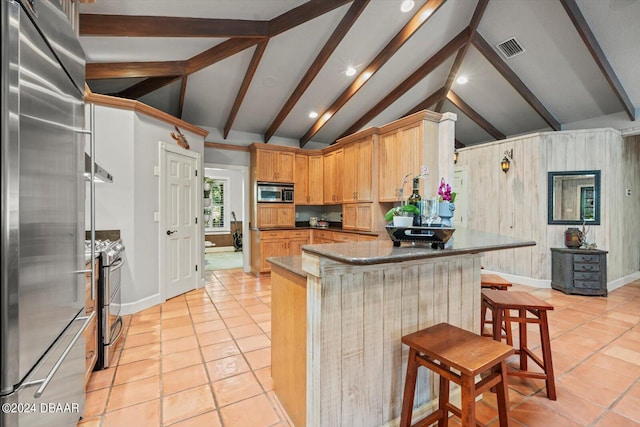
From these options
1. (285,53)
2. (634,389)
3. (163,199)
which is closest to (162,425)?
(163,199)

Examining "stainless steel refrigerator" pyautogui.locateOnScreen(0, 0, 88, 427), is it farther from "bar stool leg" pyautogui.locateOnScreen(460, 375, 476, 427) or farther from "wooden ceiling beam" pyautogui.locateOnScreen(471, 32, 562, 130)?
"wooden ceiling beam" pyautogui.locateOnScreen(471, 32, 562, 130)

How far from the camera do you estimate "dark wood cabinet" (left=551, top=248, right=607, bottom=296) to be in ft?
13.9

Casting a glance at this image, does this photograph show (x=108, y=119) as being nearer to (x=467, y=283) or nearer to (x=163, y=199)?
(x=163, y=199)

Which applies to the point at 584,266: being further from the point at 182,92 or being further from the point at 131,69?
the point at 131,69

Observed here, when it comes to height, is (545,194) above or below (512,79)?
below

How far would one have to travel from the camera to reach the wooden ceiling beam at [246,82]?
348 centimetres

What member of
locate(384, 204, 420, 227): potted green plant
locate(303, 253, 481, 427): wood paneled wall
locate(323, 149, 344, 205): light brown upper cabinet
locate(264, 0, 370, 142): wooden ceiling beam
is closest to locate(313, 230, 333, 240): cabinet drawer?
locate(323, 149, 344, 205): light brown upper cabinet

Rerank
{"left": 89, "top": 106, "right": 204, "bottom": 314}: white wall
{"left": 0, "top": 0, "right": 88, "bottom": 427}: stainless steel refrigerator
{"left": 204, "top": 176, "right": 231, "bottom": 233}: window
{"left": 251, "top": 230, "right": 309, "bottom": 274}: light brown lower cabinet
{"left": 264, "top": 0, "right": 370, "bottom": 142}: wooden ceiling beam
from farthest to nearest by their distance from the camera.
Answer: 1. {"left": 204, "top": 176, "right": 231, "bottom": 233}: window
2. {"left": 251, "top": 230, "right": 309, "bottom": 274}: light brown lower cabinet
3. {"left": 89, "top": 106, "right": 204, "bottom": 314}: white wall
4. {"left": 264, "top": 0, "right": 370, "bottom": 142}: wooden ceiling beam
5. {"left": 0, "top": 0, "right": 88, "bottom": 427}: stainless steel refrigerator

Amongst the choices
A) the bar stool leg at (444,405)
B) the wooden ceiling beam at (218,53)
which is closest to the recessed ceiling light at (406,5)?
the wooden ceiling beam at (218,53)

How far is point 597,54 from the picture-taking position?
379cm

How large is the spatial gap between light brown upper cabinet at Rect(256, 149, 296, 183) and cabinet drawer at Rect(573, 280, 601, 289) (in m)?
5.05

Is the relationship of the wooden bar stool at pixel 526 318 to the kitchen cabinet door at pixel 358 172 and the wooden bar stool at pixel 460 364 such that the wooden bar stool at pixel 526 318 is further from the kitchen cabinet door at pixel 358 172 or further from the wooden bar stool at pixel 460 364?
the kitchen cabinet door at pixel 358 172

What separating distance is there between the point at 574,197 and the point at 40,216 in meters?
6.40

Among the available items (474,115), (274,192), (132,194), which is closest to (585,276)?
(474,115)
